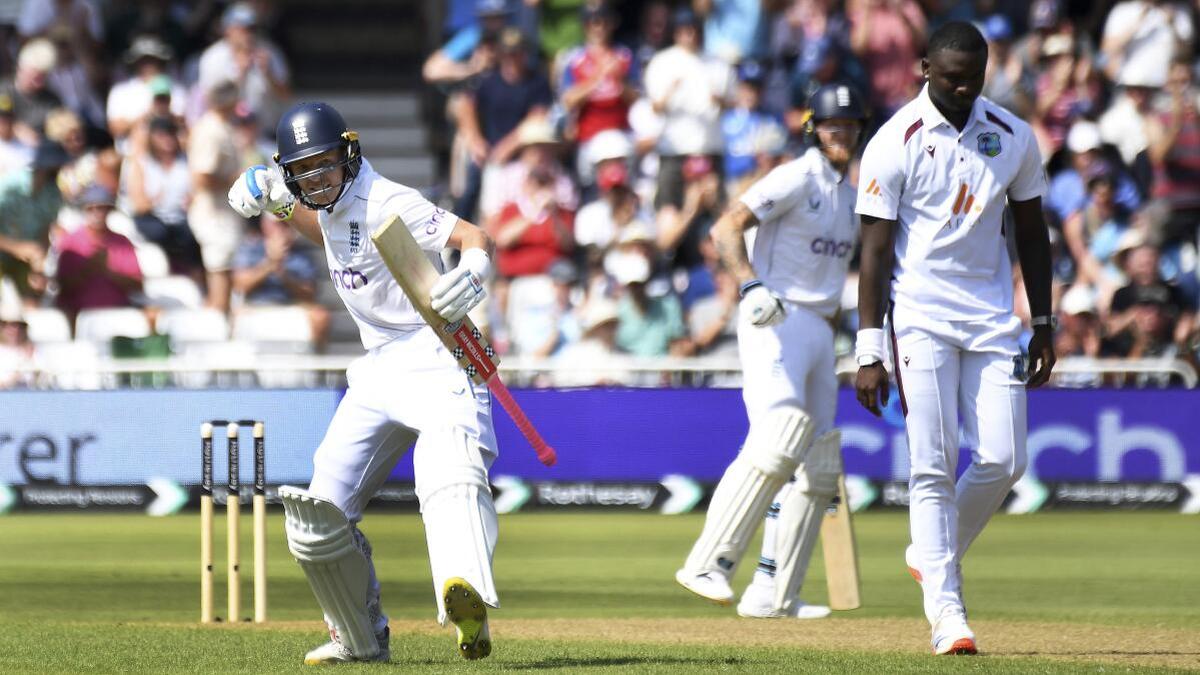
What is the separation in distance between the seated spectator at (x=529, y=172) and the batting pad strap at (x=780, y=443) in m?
7.89

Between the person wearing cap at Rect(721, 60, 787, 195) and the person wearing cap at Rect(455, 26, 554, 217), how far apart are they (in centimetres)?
158

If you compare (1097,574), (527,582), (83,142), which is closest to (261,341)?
(83,142)

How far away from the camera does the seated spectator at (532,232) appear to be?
52.0 feet

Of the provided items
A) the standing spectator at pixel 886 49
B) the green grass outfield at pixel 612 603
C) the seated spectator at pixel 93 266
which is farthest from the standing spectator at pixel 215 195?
the standing spectator at pixel 886 49

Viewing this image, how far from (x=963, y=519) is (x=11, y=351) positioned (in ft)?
30.7

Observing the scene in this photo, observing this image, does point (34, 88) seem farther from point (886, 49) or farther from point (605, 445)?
point (886, 49)

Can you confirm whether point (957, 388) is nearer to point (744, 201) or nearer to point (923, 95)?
point (923, 95)

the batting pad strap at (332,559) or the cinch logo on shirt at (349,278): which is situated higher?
the cinch logo on shirt at (349,278)

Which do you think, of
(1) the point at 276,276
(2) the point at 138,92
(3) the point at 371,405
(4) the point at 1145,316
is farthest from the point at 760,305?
(2) the point at 138,92

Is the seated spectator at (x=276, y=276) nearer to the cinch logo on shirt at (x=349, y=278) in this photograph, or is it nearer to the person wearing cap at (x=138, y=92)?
the person wearing cap at (x=138, y=92)

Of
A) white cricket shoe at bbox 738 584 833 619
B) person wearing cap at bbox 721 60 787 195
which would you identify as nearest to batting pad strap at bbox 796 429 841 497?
white cricket shoe at bbox 738 584 833 619

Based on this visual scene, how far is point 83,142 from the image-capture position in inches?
662

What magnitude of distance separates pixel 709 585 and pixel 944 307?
6.00 feet

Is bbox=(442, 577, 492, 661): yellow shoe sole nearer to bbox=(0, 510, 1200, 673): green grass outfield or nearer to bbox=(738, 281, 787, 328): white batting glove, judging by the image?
bbox=(0, 510, 1200, 673): green grass outfield
